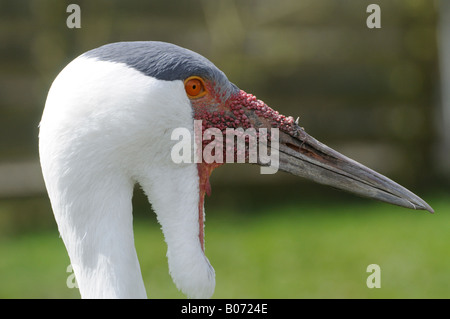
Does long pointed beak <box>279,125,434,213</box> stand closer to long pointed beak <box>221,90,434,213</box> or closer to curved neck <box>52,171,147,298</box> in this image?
long pointed beak <box>221,90,434,213</box>

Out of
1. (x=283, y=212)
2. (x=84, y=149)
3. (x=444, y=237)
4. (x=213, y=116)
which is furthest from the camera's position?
(x=283, y=212)

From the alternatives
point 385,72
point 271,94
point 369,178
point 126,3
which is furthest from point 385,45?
point 369,178

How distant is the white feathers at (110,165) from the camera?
2396 mm

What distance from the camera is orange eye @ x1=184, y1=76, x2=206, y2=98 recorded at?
262 centimetres

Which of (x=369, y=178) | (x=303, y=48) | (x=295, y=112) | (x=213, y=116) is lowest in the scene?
(x=369, y=178)

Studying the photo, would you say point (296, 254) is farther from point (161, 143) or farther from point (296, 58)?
point (161, 143)

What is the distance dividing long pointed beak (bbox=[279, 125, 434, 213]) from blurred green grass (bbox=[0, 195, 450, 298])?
11.6ft

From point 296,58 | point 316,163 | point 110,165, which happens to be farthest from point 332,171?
point 296,58

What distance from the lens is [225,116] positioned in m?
2.77

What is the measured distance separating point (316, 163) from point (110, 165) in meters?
0.91

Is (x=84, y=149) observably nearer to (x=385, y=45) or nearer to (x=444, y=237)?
(x=444, y=237)

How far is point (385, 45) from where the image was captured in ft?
29.5

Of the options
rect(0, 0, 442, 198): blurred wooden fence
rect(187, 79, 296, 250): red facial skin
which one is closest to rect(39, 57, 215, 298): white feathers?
rect(187, 79, 296, 250): red facial skin

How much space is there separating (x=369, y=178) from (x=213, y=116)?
0.73m
